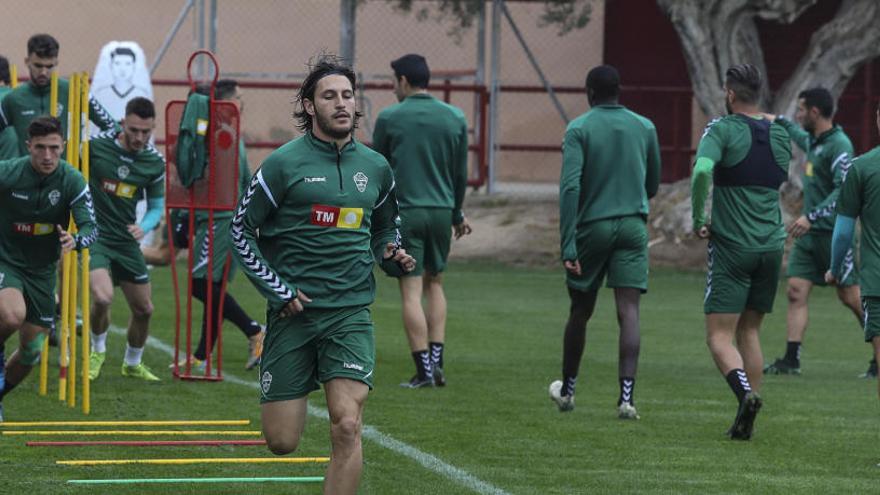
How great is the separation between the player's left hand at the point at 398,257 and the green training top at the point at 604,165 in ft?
10.5

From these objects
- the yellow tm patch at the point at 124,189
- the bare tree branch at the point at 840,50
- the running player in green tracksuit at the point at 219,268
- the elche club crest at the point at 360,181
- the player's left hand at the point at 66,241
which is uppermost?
the bare tree branch at the point at 840,50

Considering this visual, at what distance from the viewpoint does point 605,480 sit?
8641 millimetres

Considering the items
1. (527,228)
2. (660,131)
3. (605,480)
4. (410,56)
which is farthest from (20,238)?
(660,131)

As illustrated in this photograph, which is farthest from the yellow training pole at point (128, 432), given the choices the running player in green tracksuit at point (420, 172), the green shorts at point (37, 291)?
the running player in green tracksuit at point (420, 172)

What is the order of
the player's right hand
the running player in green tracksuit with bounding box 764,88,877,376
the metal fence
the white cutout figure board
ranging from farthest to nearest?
the metal fence, the white cutout figure board, the running player in green tracksuit with bounding box 764,88,877,376, the player's right hand

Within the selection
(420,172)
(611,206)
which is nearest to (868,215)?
(611,206)

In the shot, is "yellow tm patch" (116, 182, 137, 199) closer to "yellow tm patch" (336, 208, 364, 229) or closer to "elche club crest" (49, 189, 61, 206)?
"elche club crest" (49, 189, 61, 206)

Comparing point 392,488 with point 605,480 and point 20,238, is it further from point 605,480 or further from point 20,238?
point 20,238

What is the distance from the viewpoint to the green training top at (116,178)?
1241cm

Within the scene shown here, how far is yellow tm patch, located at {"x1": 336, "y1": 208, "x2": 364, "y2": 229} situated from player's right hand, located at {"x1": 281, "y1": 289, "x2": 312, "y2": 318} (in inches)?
13.4

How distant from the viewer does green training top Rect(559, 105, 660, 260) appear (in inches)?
424

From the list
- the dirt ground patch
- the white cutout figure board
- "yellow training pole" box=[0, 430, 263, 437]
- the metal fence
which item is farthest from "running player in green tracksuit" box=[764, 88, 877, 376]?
the metal fence

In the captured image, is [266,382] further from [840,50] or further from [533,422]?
[840,50]

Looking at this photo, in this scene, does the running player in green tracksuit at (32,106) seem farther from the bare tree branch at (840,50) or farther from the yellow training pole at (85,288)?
the bare tree branch at (840,50)
